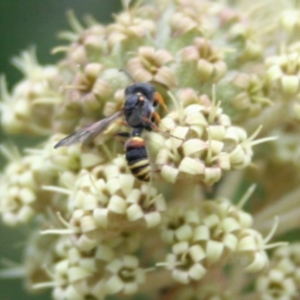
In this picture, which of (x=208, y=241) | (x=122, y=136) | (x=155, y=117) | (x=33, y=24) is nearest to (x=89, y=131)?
(x=122, y=136)

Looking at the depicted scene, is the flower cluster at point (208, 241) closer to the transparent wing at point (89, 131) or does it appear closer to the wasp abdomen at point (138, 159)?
the wasp abdomen at point (138, 159)

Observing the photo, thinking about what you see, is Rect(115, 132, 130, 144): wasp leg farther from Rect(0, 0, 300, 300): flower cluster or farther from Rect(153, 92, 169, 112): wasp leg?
Rect(153, 92, 169, 112): wasp leg

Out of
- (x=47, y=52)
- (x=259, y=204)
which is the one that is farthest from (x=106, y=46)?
(x=47, y=52)

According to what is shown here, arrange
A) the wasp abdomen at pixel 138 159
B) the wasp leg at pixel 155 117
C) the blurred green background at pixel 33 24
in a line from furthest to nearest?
the blurred green background at pixel 33 24 → the wasp leg at pixel 155 117 → the wasp abdomen at pixel 138 159

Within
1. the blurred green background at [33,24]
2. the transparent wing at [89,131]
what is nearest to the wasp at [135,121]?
the transparent wing at [89,131]

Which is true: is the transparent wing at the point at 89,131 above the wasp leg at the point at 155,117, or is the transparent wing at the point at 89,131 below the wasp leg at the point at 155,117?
above

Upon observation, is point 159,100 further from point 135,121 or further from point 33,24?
point 33,24
